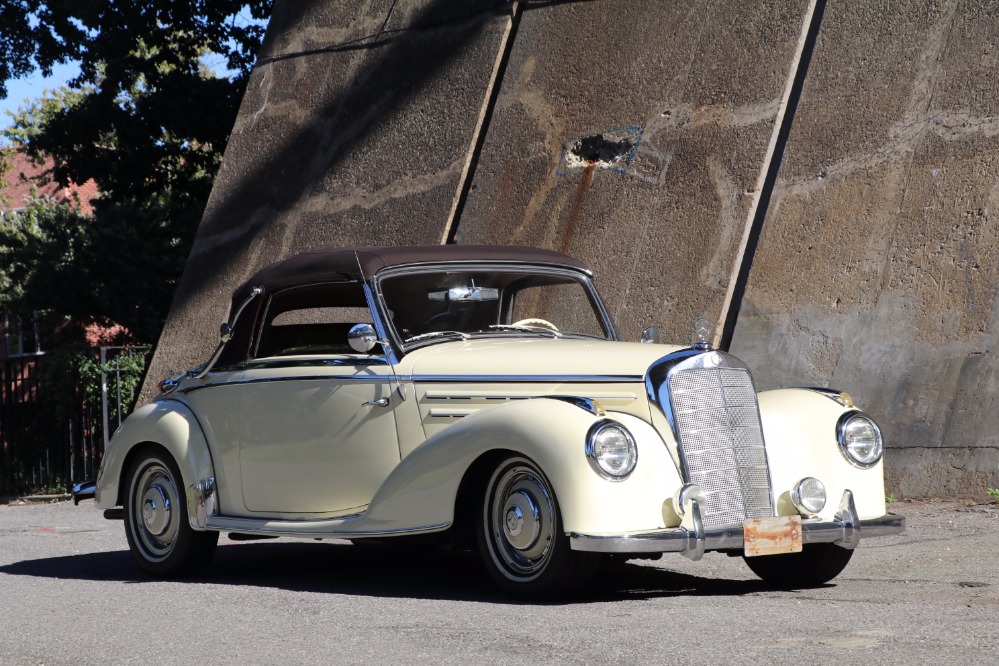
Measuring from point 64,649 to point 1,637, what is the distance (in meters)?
0.47

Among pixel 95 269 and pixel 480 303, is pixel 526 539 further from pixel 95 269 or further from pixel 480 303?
pixel 95 269

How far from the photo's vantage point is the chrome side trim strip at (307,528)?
240 inches

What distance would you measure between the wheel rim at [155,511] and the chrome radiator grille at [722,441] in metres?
3.08

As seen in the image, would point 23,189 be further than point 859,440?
Yes

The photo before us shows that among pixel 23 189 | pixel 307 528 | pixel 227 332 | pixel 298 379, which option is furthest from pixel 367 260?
pixel 23 189

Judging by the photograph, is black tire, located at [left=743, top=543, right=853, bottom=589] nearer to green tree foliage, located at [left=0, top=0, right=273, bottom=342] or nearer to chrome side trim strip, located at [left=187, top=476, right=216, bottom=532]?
chrome side trim strip, located at [left=187, top=476, right=216, bottom=532]

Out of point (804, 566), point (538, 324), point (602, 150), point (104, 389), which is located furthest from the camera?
point (104, 389)

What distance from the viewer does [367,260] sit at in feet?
22.4

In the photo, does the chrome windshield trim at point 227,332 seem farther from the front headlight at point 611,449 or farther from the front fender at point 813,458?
the front fender at point 813,458

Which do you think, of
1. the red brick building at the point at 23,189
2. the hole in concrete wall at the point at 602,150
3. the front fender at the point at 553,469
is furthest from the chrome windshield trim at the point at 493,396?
the red brick building at the point at 23,189

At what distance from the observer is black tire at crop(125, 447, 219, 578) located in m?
7.11

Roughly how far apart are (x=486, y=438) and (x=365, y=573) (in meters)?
1.76

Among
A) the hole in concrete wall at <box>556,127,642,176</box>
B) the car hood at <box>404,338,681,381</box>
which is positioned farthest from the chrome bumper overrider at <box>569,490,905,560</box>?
the hole in concrete wall at <box>556,127,642,176</box>

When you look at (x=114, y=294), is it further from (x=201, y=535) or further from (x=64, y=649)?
(x=64, y=649)
